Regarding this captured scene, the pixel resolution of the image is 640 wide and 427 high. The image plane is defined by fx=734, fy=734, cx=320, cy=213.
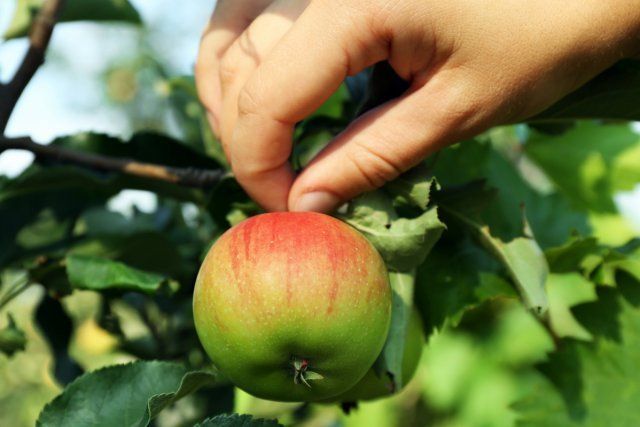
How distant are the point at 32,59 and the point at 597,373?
2.73ft

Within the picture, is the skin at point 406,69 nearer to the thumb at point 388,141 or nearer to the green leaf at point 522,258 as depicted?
the thumb at point 388,141

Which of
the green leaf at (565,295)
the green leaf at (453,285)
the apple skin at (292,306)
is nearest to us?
the apple skin at (292,306)

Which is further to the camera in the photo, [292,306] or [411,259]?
[411,259]

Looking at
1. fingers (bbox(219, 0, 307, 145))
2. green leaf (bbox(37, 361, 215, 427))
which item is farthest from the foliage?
fingers (bbox(219, 0, 307, 145))

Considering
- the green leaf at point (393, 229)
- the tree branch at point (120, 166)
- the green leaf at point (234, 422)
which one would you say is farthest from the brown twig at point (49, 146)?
the green leaf at point (234, 422)

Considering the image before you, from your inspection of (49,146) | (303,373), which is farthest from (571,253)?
(49,146)

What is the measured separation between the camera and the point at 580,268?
0.93 metres

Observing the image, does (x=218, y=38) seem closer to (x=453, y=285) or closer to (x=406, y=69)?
(x=406, y=69)

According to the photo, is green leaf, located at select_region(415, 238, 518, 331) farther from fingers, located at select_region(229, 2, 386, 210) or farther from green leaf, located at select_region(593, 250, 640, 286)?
fingers, located at select_region(229, 2, 386, 210)

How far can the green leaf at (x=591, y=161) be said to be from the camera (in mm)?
1321

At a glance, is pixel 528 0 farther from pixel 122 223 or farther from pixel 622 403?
pixel 122 223

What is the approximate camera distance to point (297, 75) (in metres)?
0.66

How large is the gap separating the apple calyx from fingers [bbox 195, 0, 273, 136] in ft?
1.14

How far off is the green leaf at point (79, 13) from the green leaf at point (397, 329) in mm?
680
